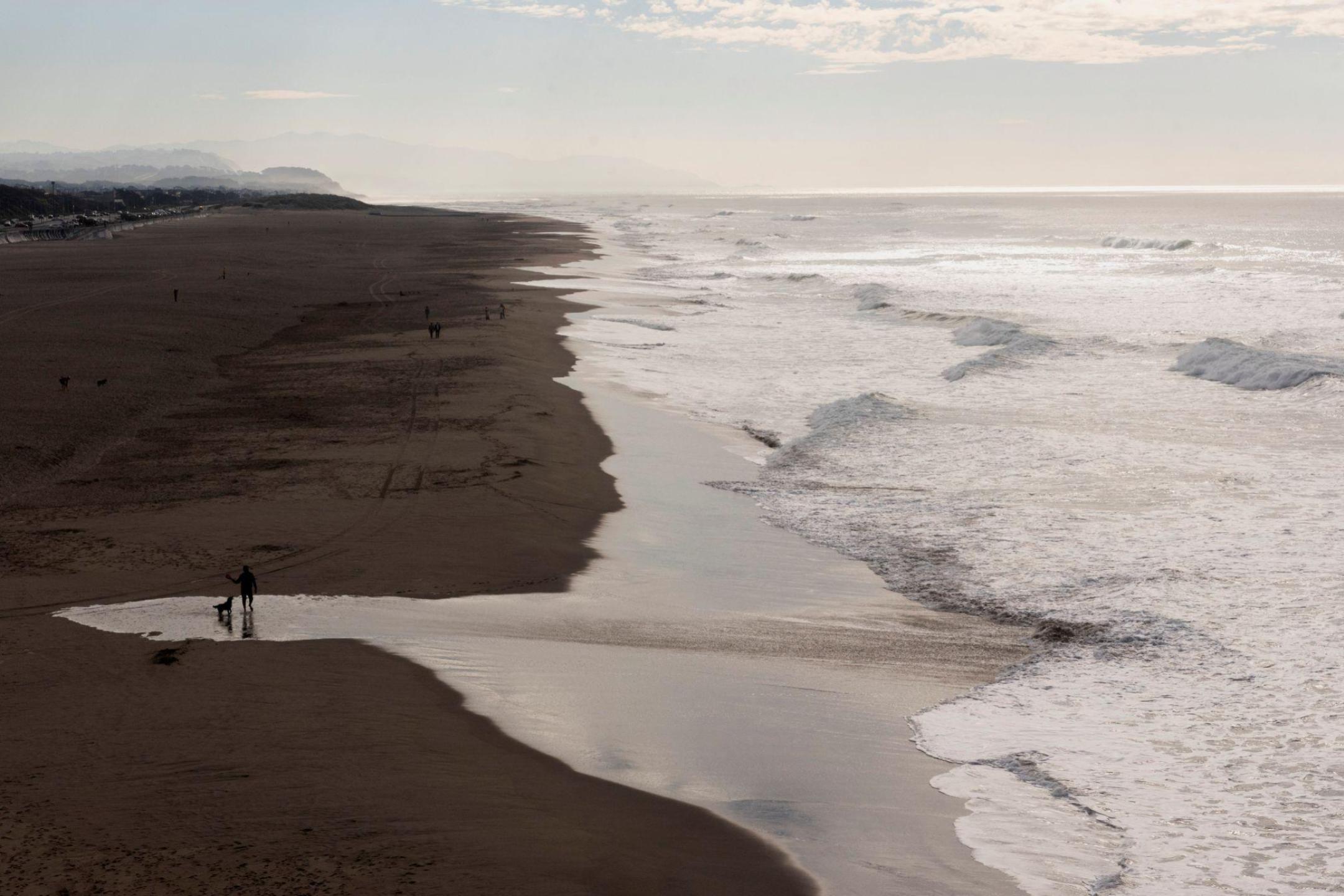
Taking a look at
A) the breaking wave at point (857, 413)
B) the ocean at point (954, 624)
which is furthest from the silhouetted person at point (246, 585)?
the breaking wave at point (857, 413)

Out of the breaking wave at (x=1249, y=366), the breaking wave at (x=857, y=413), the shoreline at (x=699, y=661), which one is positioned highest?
the breaking wave at (x=1249, y=366)

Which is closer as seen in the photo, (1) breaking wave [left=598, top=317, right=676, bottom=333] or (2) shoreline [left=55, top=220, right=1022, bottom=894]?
(2) shoreline [left=55, top=220, right=1022, bottom=894]

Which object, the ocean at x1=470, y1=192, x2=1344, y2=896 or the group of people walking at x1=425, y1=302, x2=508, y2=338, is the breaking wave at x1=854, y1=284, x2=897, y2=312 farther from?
the group of people walking at x1=425, y1=302, x2=508, y2=338

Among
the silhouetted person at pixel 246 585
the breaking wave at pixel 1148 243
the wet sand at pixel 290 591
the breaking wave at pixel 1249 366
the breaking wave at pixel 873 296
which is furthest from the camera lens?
the breaking wave at pixel 1148 243

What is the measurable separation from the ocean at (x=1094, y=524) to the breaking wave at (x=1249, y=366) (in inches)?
4.6

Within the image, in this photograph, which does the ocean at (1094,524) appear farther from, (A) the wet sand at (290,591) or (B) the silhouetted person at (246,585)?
(B) the silhouetted person at (246,585)

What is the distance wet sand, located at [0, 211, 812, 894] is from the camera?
8562mm

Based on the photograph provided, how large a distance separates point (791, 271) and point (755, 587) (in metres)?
62.4

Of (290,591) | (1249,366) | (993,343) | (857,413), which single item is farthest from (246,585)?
(993,343)

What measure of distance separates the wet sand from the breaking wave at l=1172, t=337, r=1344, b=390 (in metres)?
19.6

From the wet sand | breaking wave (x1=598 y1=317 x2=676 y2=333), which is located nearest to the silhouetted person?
the wet sand

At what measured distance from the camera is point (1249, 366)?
1335 inches

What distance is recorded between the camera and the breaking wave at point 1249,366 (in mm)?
32562

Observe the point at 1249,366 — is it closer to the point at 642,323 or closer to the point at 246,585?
the point at 642,323
